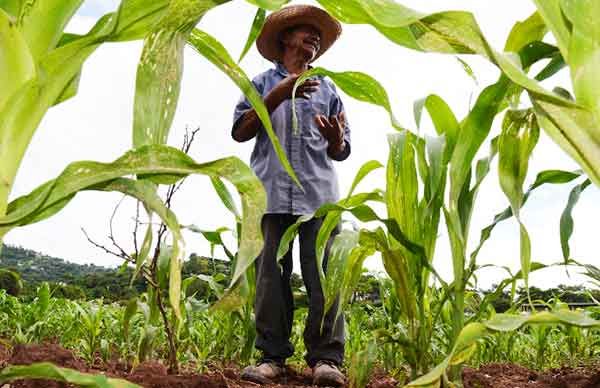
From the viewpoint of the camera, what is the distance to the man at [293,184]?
208 centimetres

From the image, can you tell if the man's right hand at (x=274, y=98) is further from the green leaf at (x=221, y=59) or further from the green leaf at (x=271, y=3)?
the green leaf at (x=271, y=3)

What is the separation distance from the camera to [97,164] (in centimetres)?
74

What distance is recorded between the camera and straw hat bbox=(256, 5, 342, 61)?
2.23 m

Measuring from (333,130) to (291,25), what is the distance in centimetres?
52

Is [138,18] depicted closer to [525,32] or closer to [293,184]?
[525,32]

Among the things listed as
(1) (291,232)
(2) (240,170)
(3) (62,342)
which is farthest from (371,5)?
(3) (62,342)

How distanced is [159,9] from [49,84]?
0.58ft

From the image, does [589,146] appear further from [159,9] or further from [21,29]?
[21,29]

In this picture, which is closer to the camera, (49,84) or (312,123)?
(49,84)

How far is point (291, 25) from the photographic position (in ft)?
7.46

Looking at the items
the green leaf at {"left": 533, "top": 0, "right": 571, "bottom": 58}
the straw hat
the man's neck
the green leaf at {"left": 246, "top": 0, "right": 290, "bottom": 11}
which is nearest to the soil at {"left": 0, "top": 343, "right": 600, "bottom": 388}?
the green leaf at {"left": 533, "top": 0, "right": 571, "bottom": 58}

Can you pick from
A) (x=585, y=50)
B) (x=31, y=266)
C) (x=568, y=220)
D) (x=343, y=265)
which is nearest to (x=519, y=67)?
(x=585, y=50)

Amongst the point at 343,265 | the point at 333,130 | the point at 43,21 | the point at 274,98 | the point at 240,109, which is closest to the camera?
the point at 43,21

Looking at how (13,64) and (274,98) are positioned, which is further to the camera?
(274,98)
